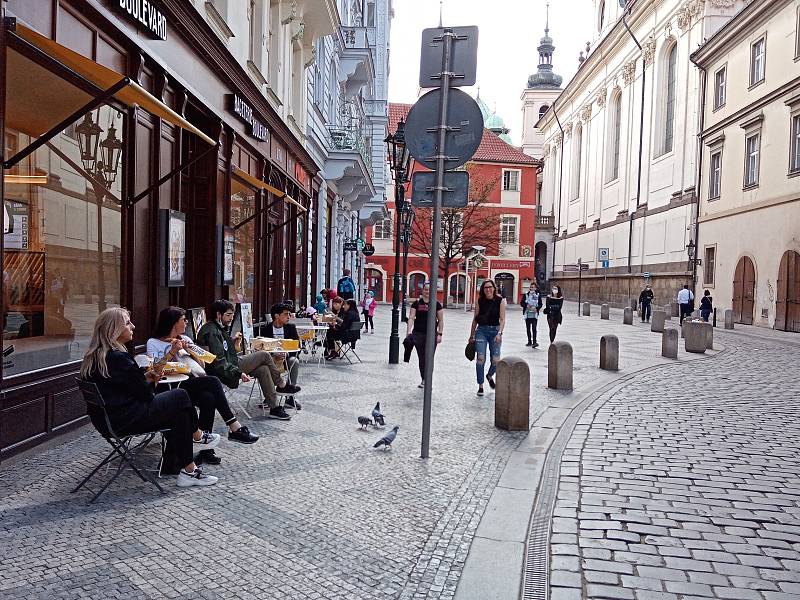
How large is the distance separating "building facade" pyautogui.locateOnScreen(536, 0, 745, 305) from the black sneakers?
113 feet

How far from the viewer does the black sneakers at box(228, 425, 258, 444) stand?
6811mm

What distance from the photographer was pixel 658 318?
26453mm

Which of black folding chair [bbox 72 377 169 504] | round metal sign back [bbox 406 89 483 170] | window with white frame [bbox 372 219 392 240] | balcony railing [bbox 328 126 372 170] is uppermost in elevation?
balcony railing [bbox 328 126 372 170]

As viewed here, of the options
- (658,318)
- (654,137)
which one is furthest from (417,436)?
(654,137)

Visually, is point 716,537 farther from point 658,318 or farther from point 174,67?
point 658,318

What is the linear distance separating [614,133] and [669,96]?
10.6 metres

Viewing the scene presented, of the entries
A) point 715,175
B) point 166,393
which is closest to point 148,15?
point 166,393

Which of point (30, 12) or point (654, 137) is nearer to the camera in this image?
point (30, 12)

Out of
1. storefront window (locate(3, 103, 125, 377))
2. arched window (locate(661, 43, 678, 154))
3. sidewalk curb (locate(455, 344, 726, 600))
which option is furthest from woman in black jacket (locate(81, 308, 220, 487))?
arched window (locate(661, 43, 678, 154))

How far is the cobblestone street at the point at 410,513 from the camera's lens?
397cm

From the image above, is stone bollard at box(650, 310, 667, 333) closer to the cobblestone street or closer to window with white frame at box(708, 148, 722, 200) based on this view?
window with white frame at box(708, 148, 722, 200)

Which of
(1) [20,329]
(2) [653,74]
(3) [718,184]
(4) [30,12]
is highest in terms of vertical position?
(2) [653,74]

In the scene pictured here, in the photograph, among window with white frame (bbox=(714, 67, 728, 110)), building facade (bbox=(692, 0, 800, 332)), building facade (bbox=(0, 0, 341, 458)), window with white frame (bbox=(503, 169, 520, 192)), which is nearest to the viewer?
building facade (bbox=(0, 0, 341, 458))

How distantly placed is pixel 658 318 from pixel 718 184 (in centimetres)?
1182
